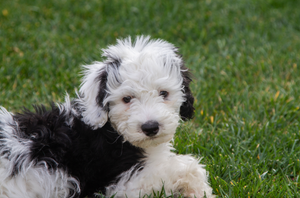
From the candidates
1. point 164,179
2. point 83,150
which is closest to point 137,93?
point 83,150

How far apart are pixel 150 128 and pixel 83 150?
0.68 meters

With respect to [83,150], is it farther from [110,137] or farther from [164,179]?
[164,179]

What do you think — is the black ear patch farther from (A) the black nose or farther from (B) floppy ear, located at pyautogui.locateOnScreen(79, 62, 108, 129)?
(A) the black nose

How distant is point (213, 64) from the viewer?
6.41 meters

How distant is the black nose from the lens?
292cm

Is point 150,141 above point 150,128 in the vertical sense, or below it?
below

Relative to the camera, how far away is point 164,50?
3.33m

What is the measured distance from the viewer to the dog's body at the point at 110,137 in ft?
9.91

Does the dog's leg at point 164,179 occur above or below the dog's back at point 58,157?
below

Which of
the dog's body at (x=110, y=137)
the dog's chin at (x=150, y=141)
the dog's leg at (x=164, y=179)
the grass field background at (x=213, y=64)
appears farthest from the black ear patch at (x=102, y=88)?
the grass field background at (x=213, y=64)

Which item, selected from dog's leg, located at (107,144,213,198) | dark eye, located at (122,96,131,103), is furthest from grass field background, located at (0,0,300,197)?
dark eye, located at (122,96,131,103)

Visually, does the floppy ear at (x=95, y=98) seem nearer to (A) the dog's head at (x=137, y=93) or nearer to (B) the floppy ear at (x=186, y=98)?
(A) the dog's head at (x=137, y=93)

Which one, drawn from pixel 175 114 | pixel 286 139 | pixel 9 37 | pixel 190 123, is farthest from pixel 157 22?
pixel 175 114

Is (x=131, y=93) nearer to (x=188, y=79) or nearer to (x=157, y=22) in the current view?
(x=188, y=79)
